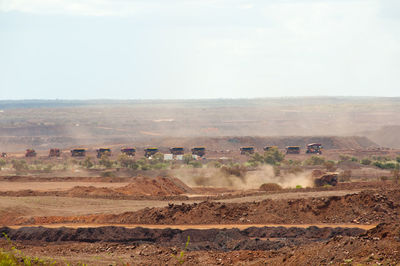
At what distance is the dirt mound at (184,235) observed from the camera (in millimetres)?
21578

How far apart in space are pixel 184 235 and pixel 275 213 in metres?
5.92

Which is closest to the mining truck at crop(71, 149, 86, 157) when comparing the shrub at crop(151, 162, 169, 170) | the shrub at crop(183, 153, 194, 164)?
the shrub at crop(183, 153, 194, 164)

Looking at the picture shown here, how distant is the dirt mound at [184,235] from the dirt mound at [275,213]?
10.4 ft

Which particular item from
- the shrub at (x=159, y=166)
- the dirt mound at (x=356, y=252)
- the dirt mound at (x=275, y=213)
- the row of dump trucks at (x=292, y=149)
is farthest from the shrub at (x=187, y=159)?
the dirt mound at (x=356, y=252)

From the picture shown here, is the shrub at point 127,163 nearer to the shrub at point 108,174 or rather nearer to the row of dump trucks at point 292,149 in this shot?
the shrub at point 108,174

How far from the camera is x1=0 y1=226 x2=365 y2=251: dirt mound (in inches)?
850

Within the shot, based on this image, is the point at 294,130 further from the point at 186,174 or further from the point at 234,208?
the point at 234,208

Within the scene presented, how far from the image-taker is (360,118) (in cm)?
17225

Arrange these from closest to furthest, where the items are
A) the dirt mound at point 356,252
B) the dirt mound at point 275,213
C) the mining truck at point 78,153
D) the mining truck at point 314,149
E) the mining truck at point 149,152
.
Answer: the dirt mound at point 356,252 < the dirt mound at point 275,213 < the mining truck at point 149,152 < the mining truck at point 78,153 < the mining truck at point 314,149

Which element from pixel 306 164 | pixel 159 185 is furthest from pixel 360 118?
pixel 159 185

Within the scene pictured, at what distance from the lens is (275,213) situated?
2686 centimetres

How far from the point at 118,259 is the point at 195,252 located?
257cm

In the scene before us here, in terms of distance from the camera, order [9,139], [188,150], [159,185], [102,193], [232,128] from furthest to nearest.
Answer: [232,128] < [9,139] < [188,150] < [159,185] < [102,193]

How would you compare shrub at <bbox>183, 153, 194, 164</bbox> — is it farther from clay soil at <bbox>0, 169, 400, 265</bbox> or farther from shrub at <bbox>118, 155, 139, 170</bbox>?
clay soil at <bbox>0, 169, 400, 265</bbox>
